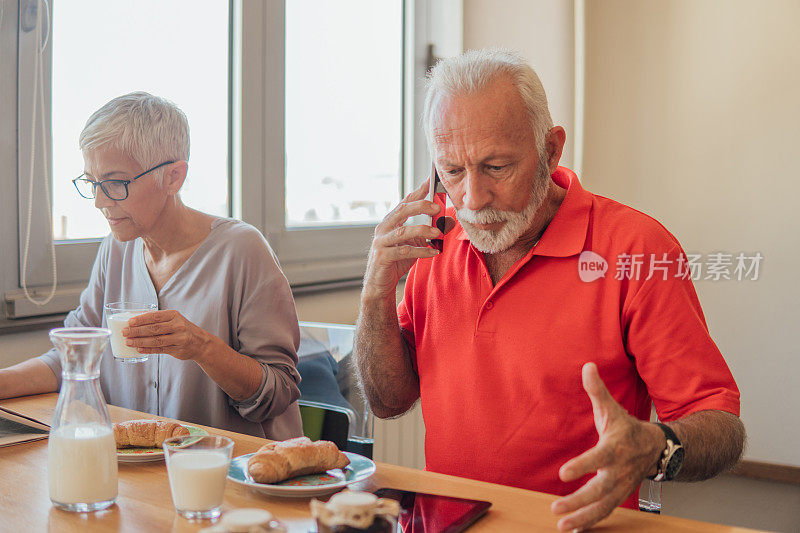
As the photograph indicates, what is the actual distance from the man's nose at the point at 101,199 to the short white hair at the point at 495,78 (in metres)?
0.74

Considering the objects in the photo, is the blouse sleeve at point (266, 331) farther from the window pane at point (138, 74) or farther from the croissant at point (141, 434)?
the window pane at point (138, 74)

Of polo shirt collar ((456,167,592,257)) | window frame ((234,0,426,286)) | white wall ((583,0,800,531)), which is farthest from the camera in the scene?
white wall ((583,0,800,531))

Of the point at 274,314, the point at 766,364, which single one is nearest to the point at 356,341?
the point at 274,314

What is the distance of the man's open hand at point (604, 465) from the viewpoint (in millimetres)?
899

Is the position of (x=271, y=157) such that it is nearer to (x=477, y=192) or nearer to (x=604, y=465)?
(x=477, y=192)

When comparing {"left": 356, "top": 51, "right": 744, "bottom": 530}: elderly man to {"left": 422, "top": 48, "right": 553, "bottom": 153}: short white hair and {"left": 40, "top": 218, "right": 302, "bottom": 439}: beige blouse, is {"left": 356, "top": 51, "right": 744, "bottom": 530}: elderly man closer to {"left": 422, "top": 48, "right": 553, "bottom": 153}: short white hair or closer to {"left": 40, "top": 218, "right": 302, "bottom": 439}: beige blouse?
{"left": 422, "top": 48, "right": 553, "bottom": 153}: short white hair

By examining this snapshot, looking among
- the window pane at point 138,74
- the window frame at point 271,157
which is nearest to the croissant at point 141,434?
the window pane at point 138,74

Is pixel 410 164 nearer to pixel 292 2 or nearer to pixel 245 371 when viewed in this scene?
pixel 292 2

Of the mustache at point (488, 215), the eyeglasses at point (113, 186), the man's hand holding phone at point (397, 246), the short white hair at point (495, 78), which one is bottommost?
the man's hand holding phone at point (397, 246)

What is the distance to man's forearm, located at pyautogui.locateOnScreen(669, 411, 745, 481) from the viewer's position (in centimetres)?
110

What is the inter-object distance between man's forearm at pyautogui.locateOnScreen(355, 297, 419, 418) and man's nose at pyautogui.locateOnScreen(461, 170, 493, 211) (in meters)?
0.26

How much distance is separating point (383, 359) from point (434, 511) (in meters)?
0.58

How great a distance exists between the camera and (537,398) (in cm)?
134

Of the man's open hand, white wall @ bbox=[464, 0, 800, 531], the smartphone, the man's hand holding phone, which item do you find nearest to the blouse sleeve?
the man's hand holding phone
